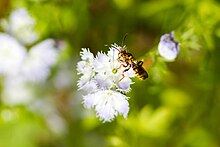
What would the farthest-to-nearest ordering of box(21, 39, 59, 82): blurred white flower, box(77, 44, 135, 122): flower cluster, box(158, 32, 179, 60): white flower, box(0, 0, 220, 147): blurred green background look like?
box(21, 39, 59, 82): blurred white flower → box(0, 0, 220, 147): blurred green background → box(158, 32, 179, 60): white flower → box(77, 44, 135, 122): flower cluster

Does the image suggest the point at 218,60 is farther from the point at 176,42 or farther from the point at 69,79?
the point at 69,79

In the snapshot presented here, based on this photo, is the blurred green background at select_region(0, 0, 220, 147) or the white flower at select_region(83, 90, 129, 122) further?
the blurred green background at select_region(0, 0, 220, 147)

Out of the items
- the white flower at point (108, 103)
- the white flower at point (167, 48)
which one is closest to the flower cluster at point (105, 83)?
the white flower at point (108, 103)

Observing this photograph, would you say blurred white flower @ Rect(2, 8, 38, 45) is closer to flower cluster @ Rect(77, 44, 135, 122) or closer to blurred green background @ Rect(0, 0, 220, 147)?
blurred green background @ Rect(0, 0, 220, 147)

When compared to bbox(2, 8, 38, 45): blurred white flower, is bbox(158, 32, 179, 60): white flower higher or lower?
lower

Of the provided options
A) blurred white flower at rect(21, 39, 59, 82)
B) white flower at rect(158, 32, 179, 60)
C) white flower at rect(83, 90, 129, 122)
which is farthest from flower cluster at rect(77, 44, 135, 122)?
blurred white flower at rect(21, 39, 59, 82)

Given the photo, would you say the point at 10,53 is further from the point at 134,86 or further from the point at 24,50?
the point at 134,86

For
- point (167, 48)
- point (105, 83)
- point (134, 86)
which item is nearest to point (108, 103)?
point (105, 83)

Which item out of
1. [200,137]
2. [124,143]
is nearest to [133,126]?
[124,143]
